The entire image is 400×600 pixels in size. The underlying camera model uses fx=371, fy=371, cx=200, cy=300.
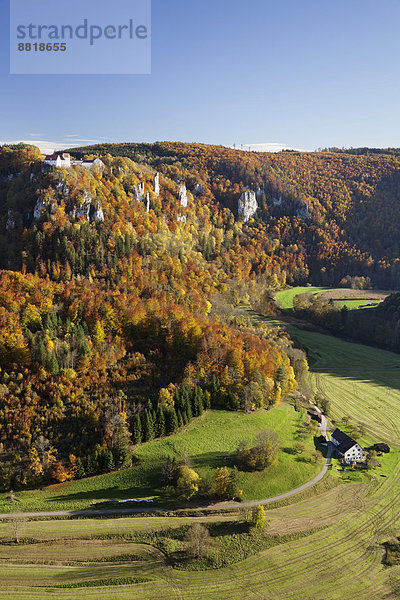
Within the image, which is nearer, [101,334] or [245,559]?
[245,559]

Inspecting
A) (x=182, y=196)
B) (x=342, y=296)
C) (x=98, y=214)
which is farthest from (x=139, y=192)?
(x=342, y=296)

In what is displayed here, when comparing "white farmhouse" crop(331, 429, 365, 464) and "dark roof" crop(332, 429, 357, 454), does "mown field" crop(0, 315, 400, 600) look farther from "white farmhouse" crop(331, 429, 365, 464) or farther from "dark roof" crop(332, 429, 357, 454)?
"dark roof" crop(332, 429, 357, 454)

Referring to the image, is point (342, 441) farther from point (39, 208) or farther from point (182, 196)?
point (182, 196)

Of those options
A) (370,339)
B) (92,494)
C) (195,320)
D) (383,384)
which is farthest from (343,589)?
(370,339)

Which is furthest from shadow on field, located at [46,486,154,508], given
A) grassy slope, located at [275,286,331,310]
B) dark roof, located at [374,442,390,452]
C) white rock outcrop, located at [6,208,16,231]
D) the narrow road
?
grassy slope, located at [275,286,331,310]

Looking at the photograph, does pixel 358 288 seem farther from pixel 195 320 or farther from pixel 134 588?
pixel 134 588

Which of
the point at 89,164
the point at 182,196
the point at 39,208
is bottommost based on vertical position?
the point at 39,208
